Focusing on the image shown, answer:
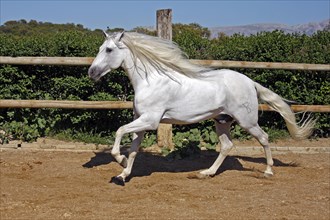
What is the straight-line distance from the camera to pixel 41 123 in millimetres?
8602

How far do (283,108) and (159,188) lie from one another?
90.0 inches

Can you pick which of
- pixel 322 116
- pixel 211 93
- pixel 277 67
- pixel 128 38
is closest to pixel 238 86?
pixel 211 93

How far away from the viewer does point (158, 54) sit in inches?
247

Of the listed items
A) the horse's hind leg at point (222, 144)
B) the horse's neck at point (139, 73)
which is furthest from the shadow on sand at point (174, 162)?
the horse's neck at point (139, 73)

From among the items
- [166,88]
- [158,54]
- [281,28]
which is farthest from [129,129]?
[281,28]

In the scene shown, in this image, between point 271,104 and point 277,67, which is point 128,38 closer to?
point 271,104

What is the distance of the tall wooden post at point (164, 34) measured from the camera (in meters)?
8.07

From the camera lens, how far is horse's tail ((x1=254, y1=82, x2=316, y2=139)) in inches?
274

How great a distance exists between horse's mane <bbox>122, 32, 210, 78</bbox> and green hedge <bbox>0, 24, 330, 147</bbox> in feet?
6.48

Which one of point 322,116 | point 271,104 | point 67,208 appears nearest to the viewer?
point 67,208

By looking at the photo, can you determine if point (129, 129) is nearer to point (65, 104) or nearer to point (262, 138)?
point (262, 138)

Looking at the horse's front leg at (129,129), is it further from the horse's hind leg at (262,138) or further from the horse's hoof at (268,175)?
the horse's hoof at (268,175)

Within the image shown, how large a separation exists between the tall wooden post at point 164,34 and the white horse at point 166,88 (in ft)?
5.10

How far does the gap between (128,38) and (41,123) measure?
10.2ft
